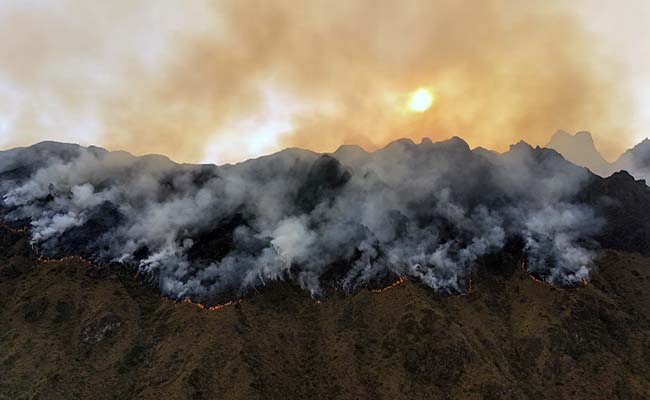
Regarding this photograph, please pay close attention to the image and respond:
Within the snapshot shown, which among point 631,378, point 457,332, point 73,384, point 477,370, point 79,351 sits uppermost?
point 79,351

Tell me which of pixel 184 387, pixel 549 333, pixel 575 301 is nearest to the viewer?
pixel 184 387

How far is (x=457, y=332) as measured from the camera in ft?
611

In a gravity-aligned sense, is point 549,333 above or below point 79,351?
below

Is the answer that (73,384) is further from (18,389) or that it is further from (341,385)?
(341,385)

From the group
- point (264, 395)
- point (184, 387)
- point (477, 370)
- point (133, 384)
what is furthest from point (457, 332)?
point (133, 384)

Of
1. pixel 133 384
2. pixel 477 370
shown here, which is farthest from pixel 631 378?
pixel 133 384

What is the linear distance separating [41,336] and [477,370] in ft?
543

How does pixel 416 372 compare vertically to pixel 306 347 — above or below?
below

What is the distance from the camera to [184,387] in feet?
540

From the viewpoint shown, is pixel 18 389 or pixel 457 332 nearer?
pixel 18 389

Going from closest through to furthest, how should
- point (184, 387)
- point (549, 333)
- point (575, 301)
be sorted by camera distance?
point (184, 387) → point (549, 333) → point (575, 301)

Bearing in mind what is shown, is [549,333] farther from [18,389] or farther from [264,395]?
[18,389]

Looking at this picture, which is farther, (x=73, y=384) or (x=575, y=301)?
(x=575, y=301)

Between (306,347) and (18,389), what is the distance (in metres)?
101
